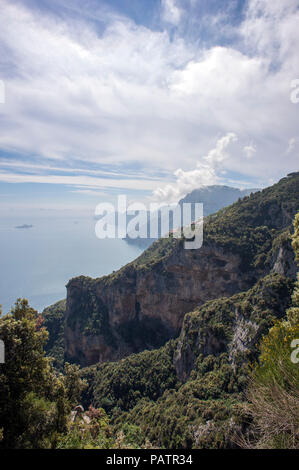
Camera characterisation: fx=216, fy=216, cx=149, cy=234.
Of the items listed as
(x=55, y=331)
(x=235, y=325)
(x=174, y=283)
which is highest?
(x=174, y=283)

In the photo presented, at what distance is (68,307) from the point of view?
53.9m

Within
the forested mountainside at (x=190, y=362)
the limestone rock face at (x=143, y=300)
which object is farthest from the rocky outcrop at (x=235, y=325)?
the limestone rock face at (x=143, y=300)

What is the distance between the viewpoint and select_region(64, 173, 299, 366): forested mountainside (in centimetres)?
3478

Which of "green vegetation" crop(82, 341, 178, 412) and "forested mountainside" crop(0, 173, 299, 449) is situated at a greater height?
"forested mountainside" crop(0, 173, 299, 449)

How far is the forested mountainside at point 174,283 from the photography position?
34.8 metres

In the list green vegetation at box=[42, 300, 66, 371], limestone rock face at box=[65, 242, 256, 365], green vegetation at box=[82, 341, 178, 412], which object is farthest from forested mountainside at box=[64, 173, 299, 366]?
green vegetation at box=[82, 341, 178, 412]

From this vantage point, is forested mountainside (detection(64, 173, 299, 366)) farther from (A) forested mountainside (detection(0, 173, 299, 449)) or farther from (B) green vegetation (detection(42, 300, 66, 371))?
(B) green vegetation (detection(42, 300, 66, 371))

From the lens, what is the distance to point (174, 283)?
4116cm

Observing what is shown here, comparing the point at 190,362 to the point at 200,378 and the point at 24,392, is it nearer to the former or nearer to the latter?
the point at 200,378

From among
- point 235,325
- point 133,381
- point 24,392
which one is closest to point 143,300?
point 133,381

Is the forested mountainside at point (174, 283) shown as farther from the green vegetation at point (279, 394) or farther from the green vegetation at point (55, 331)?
the green vegetation at point (279, 394)

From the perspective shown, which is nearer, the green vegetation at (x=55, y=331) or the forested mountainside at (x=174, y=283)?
the forested mountainside at (x=174, y=283)
